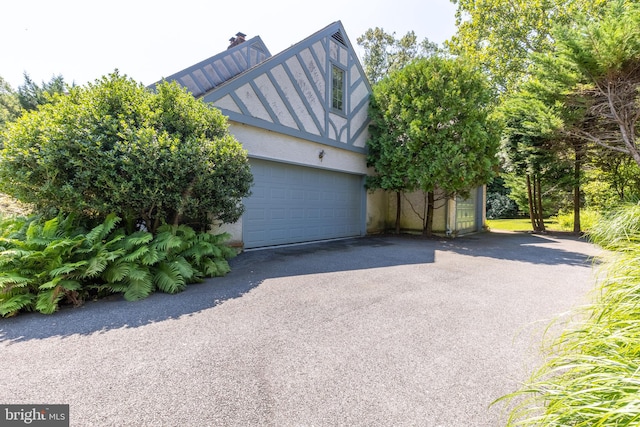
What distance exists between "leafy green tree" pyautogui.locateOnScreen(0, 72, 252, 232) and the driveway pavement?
1342 mm

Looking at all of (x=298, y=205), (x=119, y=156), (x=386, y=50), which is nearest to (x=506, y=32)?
(x=386, y=50)

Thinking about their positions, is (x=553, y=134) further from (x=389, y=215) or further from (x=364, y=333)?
(x=364, y=333)

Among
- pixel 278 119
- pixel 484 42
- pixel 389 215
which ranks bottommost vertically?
pixel 389 215

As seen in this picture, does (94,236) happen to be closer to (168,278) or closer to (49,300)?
(49,300)

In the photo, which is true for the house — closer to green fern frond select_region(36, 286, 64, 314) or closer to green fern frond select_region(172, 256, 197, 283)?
green fern frond select_region(172, 256, 197, 283)

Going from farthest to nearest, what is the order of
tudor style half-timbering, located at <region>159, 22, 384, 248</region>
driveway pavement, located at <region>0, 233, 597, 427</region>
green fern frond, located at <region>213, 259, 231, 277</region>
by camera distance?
tudor style half-timbering, located at <region>159, 22, 384, 248</region> < green fern frond, located at <region>213, 259, 231, 277</region> < driveway pavement, located at <region>0, 233, 597, 427</region>

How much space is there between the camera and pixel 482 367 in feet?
6.91

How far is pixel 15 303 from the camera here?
2855mm

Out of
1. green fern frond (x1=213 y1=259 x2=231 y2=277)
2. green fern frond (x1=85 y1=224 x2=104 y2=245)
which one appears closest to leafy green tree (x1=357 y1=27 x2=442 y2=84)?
green fern frond (x1=213 y1=259 x2=231 y2=277)

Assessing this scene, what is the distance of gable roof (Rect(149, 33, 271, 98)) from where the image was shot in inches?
270

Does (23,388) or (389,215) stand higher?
(389,215)

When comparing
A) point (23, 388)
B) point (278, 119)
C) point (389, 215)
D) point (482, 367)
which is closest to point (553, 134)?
point (389, 215)

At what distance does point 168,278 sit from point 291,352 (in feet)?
7.37

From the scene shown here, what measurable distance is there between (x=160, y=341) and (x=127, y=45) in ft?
24.4
